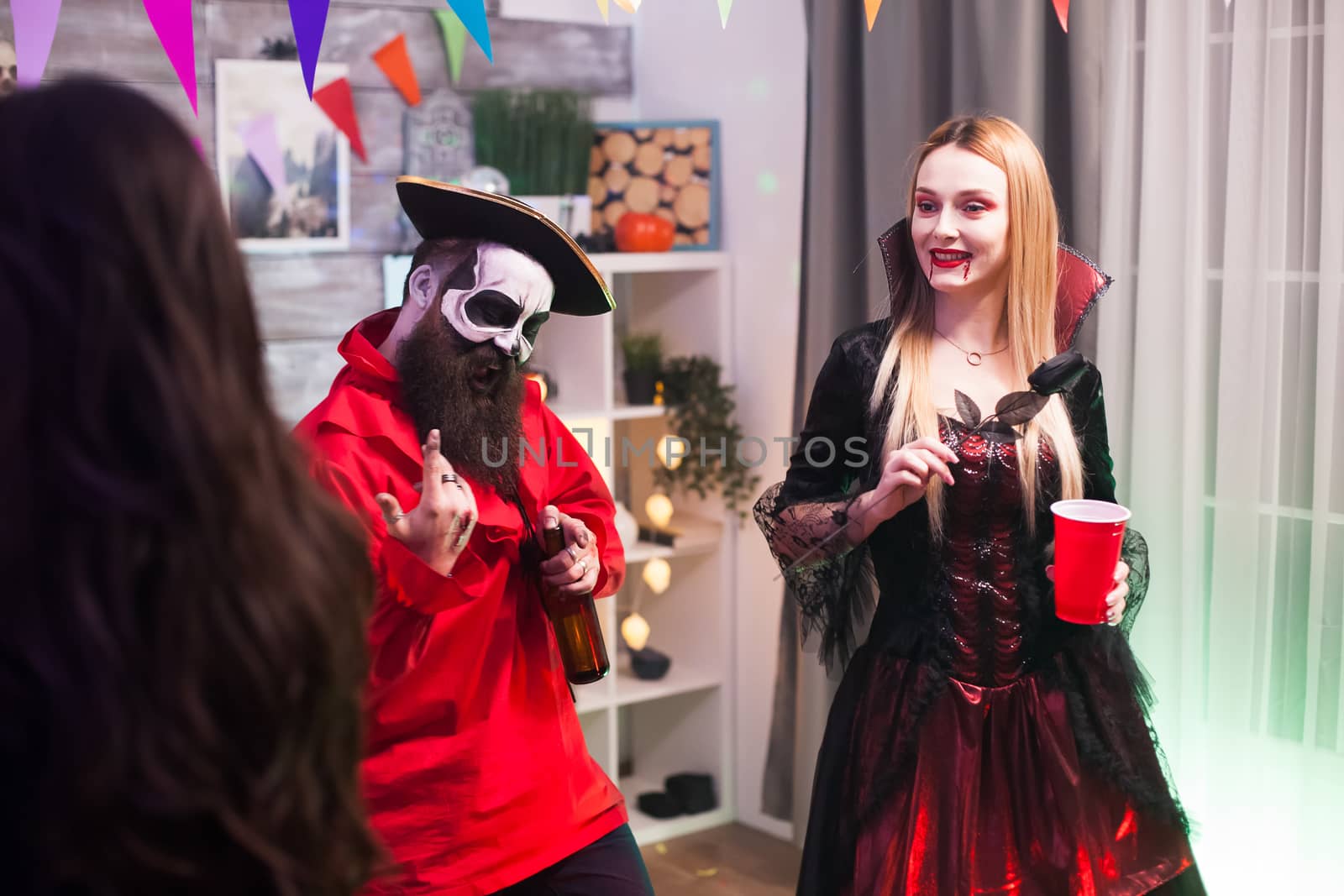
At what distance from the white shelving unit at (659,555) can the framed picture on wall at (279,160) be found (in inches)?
25.5

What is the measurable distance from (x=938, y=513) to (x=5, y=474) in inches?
56.0

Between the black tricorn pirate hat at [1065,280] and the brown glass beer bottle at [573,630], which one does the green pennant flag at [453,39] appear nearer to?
the black tricorn pirate hat at [1065,280]

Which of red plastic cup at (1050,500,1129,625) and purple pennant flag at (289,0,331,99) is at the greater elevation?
purple pennant flag at (289,0,331,99)

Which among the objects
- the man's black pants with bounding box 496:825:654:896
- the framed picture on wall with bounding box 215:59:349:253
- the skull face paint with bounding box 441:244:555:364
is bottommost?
the man's black pants with bounding box 496:825:654:896

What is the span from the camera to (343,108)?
10.9 ft

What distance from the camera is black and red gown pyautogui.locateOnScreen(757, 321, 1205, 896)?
1.84m

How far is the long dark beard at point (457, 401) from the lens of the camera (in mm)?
1800

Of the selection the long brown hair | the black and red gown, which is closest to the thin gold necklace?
the black and red gown

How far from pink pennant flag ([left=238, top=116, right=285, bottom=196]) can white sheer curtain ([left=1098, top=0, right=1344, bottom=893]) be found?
196cm

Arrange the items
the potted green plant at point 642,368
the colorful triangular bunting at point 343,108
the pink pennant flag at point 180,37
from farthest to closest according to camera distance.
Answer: the potted green plant at point 642,368 → the colorful triangular bunting at point 343,108 → the pink pennant flag at point 180,37

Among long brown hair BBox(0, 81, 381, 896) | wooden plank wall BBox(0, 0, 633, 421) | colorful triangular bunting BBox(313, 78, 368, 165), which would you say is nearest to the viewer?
long brown hair BBox(0, 81, 381, 896)

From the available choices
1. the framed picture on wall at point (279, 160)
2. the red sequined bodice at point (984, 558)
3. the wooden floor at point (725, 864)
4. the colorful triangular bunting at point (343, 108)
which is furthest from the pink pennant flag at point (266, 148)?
the red sequined bodice at point (984, 558)

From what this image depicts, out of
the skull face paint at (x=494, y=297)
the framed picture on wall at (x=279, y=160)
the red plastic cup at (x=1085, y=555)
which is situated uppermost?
the framed picture on wall at (x=279, y=160)

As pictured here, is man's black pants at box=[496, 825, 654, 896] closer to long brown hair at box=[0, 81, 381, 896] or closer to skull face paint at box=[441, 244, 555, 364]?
skull face paint at box=[441, 244, 555, 364]
